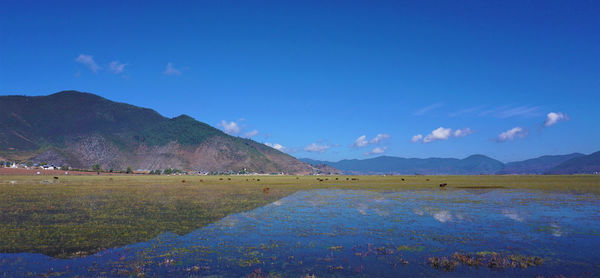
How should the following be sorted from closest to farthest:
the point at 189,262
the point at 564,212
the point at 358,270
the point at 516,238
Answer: the point at 358,270
the point at 189,262
the point at 516,238
the point at 564,212

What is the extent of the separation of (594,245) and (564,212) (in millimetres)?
13656

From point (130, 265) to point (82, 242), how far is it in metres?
5.95

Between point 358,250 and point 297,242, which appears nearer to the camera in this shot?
point 358,250

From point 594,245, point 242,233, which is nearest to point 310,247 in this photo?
point 242,233

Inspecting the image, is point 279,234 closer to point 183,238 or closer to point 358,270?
point 183,238

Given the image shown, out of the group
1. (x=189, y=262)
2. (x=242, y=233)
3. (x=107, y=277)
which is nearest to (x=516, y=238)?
(x=242, y=233)

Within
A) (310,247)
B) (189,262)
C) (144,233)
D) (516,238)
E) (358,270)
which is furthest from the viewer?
(144,233)

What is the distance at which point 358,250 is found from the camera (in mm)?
17031

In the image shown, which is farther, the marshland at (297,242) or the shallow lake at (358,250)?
the marshland at (297,242)

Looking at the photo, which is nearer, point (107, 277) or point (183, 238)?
point (107, 277)

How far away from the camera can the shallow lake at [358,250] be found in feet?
45.2

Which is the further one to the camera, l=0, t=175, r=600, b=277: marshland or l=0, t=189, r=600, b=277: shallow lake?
l=0, t=175, r=600, b=277: marshland

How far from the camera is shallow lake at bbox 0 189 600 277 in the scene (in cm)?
1377

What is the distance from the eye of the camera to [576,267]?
14.0 meters
